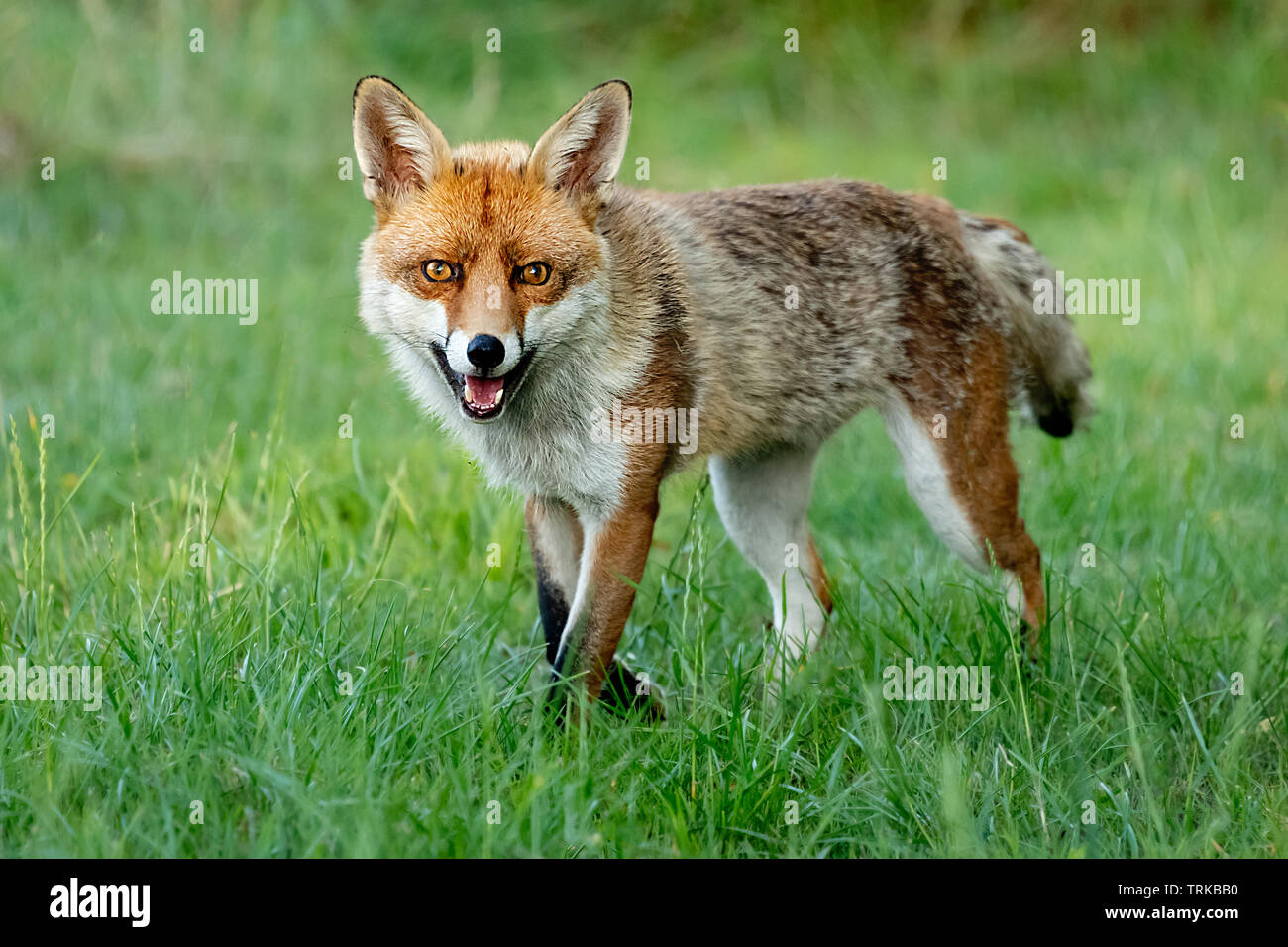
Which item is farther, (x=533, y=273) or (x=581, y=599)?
(x=581, y=599)

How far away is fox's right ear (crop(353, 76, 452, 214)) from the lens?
4.19 meters

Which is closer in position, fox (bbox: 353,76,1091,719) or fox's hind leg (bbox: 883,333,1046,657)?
fox (bbox: 353,76,1091,719)

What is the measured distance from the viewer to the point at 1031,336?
5.44 meters

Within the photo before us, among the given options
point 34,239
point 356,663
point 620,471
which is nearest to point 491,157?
point 620,471

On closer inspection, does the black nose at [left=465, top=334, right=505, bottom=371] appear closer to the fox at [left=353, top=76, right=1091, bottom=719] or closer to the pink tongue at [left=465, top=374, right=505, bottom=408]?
the fox at [left=353, top=76, right=1091, bottom=719]

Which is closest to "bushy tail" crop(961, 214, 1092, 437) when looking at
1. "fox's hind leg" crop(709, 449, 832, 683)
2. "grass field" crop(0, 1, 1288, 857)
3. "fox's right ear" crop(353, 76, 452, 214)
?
"grass field" crop(0, 1, 1288, 857)

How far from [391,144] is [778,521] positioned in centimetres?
222

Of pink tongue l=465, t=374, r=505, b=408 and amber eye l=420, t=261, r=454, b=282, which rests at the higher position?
amber eye l=420, t=261, r=454, b=282

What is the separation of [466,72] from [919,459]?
31.3ft

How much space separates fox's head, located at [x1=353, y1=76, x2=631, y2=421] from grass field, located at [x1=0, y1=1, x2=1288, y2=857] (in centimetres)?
67

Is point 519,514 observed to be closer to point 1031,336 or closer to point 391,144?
point 391,144

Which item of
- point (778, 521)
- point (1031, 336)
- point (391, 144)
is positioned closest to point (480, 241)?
point (391, 144)

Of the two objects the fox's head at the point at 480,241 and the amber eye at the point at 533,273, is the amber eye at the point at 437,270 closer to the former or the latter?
the fox's head at the point at 480,241

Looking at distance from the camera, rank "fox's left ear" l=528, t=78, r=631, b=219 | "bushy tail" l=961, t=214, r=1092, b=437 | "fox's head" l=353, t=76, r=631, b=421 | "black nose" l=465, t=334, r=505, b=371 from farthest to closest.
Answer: "bushy tail" l=961, t=214, r=1092, b=437 → "fox's left ear" l=528, t=78, r=631, b=219 → "fox's head" l=353, t=76, r=631, b=421 → "black nose" l=465, t=334, r=505, b=371
